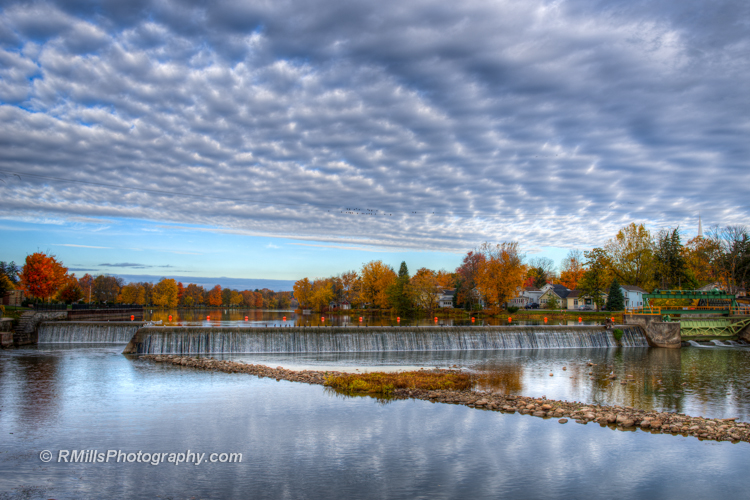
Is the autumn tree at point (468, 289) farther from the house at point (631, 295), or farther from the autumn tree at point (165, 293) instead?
the autumn tree at point (165, 293)

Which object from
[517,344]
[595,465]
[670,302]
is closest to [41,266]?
[517,344]

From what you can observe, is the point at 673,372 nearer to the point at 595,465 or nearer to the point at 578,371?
the point at 578,371

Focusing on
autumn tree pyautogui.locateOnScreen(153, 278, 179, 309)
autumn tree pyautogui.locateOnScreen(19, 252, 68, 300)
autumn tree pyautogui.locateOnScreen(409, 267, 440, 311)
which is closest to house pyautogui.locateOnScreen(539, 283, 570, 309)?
autumn tree pyautogui.locateOnScreen(409, 267, 440, 311)

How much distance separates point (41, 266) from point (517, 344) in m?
59.8

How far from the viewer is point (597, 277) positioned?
73.2 meters

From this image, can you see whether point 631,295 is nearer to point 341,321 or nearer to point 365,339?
point 341,321

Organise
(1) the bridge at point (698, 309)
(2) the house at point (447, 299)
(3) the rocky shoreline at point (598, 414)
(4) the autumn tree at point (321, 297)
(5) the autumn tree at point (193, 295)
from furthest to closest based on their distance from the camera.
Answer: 1. (5) the autumn tree at point (193, 295)
2. (4) the autumn tree at point (321, 297)
3. (2) the house at point (447, 299)
4. (1) the bridge at point (698, 309)
5. (3) the rocky shoreline at point (598, 414)

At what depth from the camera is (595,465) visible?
11852mm

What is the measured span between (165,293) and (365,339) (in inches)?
4491

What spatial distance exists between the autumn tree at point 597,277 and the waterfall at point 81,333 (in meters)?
65.5

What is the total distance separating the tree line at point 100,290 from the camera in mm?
59281

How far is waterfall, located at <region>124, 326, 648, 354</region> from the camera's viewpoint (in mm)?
31312

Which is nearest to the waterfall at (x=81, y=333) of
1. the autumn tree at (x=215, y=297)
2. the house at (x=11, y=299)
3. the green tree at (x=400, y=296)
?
the house at (x=11, y=299)

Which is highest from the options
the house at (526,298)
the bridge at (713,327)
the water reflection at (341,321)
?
the house at (526,298)
